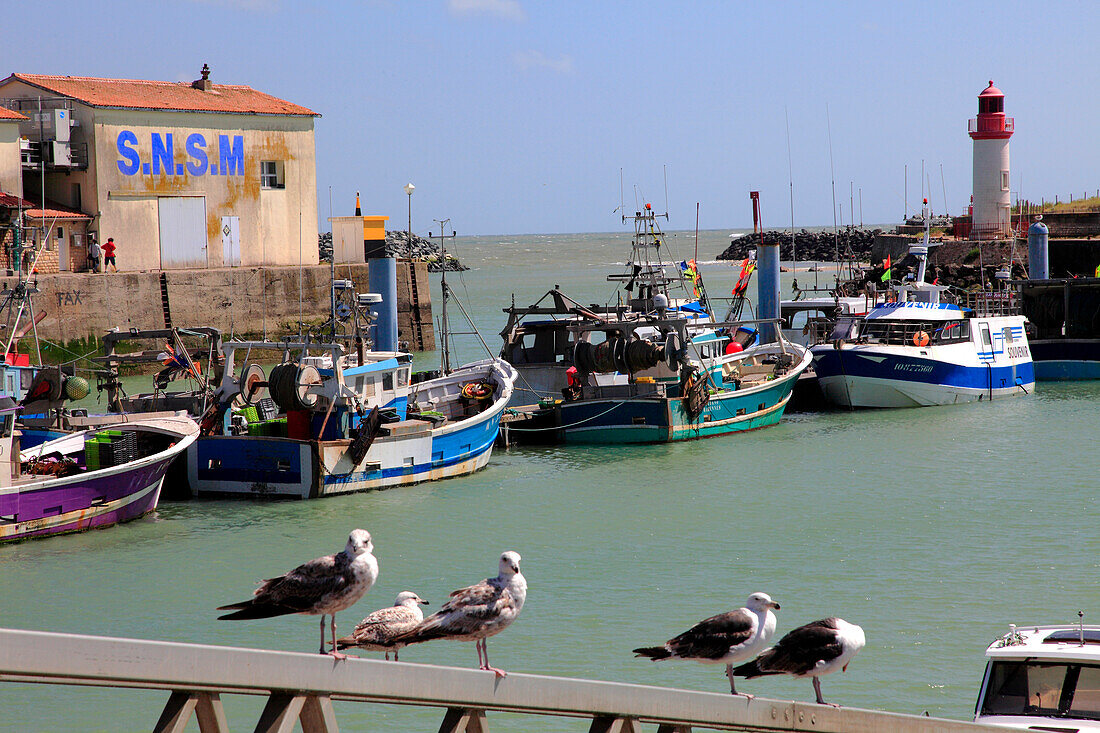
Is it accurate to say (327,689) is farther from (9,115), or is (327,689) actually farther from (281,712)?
(9,115)

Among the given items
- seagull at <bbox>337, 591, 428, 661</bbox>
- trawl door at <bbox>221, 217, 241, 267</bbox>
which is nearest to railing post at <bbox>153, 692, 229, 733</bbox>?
seagull at <bbox>337, 591, 428, 661</bbox>

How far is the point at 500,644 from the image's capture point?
13.0m

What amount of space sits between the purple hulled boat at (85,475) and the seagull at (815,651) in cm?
Result: 1263

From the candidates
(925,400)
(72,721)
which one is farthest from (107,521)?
(925,400)

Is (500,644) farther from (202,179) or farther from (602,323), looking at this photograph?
(202,179)

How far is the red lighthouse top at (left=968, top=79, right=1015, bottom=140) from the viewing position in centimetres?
5303

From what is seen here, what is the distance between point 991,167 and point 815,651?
5014cm

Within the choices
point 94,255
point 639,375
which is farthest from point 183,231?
point 639,375

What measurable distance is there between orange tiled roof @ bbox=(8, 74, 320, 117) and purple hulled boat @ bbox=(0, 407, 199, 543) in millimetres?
22511

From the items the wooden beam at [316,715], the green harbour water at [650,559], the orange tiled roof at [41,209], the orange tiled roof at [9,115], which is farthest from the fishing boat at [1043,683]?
the orange tiled roof at [9,115]

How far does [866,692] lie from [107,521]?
11.5 m

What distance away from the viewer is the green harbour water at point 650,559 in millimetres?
11992

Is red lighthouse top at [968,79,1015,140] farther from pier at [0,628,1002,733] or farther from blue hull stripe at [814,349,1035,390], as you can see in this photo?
pier at [0,628,1002,733]

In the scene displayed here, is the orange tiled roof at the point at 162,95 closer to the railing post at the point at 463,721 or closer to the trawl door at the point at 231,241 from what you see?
the trawl door at the point at 231,241
